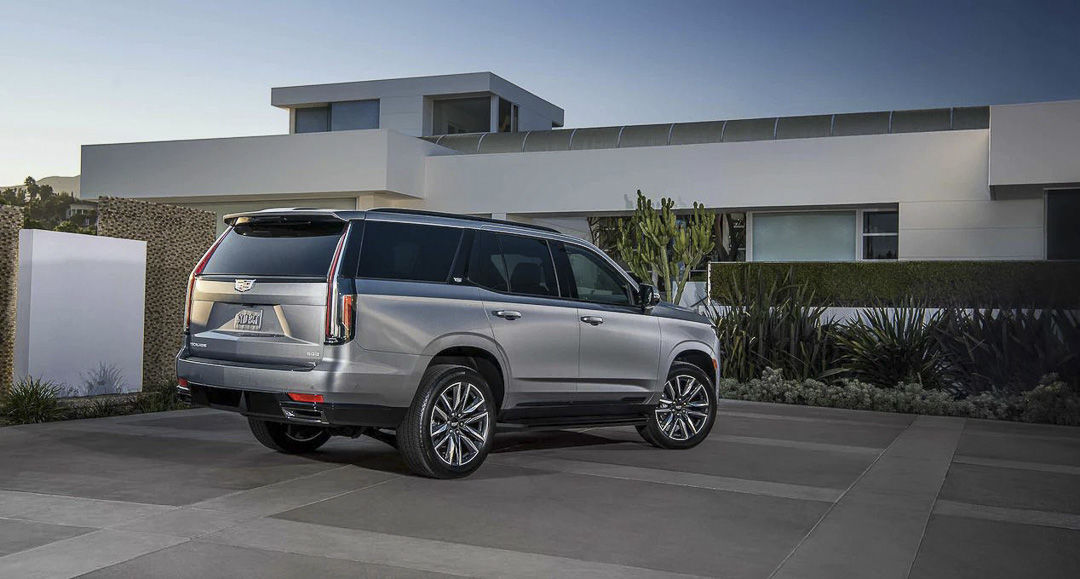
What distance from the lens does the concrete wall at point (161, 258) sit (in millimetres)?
14609

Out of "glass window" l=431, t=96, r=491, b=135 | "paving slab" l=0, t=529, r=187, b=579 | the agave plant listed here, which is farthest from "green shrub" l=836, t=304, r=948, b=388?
"glass window" l=431, t=96, r=491, b=135

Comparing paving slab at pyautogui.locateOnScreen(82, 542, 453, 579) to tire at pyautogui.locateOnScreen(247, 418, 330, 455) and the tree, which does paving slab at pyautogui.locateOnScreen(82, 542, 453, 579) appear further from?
the tree

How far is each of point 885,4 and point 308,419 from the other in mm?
23974

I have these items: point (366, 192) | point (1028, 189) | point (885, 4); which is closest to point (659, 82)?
point (885, 4)

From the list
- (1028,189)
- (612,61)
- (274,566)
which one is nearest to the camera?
(274,566)

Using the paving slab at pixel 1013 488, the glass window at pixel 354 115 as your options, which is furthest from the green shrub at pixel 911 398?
the glass window at pixel 354 115

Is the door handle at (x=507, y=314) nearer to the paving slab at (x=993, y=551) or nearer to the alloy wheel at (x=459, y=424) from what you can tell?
the alloy wheel at (x=459, y=424)

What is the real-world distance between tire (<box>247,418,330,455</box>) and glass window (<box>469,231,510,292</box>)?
1.90 metres

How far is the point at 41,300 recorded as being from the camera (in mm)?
12602

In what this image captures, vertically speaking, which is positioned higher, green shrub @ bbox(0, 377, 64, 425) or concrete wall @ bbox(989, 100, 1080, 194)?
concrete wall @ bbox(989, 100, 1080, 194)

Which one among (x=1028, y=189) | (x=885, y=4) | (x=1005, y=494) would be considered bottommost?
(x=1005, y=494)

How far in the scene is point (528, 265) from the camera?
9047mm

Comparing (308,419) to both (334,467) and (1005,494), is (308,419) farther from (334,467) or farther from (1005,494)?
(1005,494)

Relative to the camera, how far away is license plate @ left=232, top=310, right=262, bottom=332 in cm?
771
